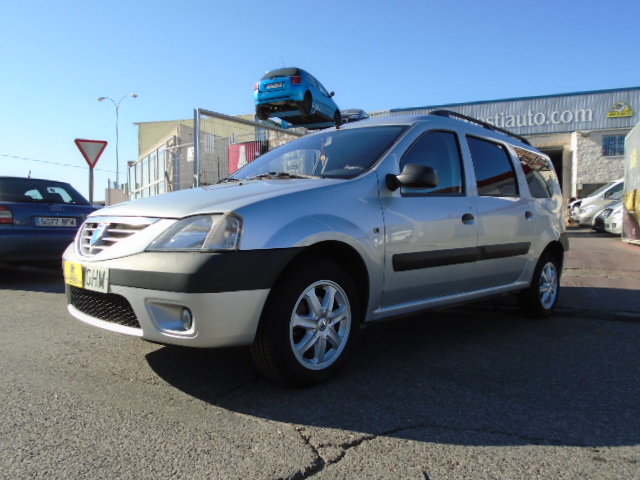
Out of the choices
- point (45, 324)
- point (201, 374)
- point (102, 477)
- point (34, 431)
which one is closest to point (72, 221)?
point (45, 324)

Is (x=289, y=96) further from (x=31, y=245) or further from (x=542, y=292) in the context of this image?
(x=542, y=292)

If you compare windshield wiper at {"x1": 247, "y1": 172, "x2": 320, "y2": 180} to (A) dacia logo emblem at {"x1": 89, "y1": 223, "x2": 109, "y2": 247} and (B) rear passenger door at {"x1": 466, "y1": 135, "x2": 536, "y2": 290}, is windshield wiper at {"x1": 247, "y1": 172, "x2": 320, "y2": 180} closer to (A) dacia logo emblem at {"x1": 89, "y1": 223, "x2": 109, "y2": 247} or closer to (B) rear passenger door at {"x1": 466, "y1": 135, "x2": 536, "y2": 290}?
(A) dacia logo emblem at {"x1": 89, "y1": 223, "x2": 109, "y2": 247}

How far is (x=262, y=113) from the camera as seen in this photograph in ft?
48.6

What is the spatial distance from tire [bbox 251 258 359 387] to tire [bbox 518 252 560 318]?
2.51m

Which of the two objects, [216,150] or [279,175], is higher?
[216,150]

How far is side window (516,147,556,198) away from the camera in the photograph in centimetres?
502

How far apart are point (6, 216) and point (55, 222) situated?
590 millimetres

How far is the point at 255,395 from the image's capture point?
279 cm

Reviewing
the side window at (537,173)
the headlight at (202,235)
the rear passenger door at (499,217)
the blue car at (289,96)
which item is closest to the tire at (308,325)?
the headlight at (202,235)

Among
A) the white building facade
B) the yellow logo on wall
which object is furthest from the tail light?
the yellow logo on wall

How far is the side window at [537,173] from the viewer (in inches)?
198

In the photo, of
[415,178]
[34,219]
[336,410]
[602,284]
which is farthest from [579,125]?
[336,410]

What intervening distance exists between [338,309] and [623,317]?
11.0 feet

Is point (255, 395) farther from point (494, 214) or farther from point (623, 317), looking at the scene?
point (623, 317)
